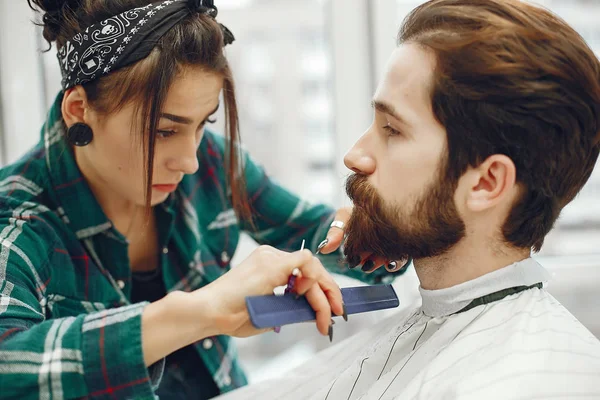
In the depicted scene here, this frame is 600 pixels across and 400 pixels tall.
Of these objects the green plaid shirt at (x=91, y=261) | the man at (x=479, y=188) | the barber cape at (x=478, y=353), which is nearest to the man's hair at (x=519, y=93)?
the man at (x=479, y=188)

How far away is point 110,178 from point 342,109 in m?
0.97

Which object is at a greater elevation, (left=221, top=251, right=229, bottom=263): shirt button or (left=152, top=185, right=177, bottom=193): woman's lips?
(left=152, top=185, right=177, bottom=193): woman's lips

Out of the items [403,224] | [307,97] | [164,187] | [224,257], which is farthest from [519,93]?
[307,97]

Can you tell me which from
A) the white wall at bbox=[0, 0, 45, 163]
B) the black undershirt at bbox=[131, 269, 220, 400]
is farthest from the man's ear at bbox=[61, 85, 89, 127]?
the white wall at bbox=[0, 0, 45, 163]

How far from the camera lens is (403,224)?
1042mm

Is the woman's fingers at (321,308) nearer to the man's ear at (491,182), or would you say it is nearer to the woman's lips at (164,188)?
the man's ear at (491,182)

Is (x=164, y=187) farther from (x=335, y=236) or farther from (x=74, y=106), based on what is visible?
(x=335, y=236)

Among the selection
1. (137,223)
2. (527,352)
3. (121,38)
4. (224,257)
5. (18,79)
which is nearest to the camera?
(527,352)

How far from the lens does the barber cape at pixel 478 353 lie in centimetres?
85

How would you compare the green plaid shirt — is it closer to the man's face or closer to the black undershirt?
the black undershirt

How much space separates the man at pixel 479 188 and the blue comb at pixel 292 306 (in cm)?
8

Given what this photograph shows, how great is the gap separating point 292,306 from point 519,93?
475mm

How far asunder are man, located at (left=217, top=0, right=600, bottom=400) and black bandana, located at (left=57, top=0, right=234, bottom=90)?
1.46 ft

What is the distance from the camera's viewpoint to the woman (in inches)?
36.3
